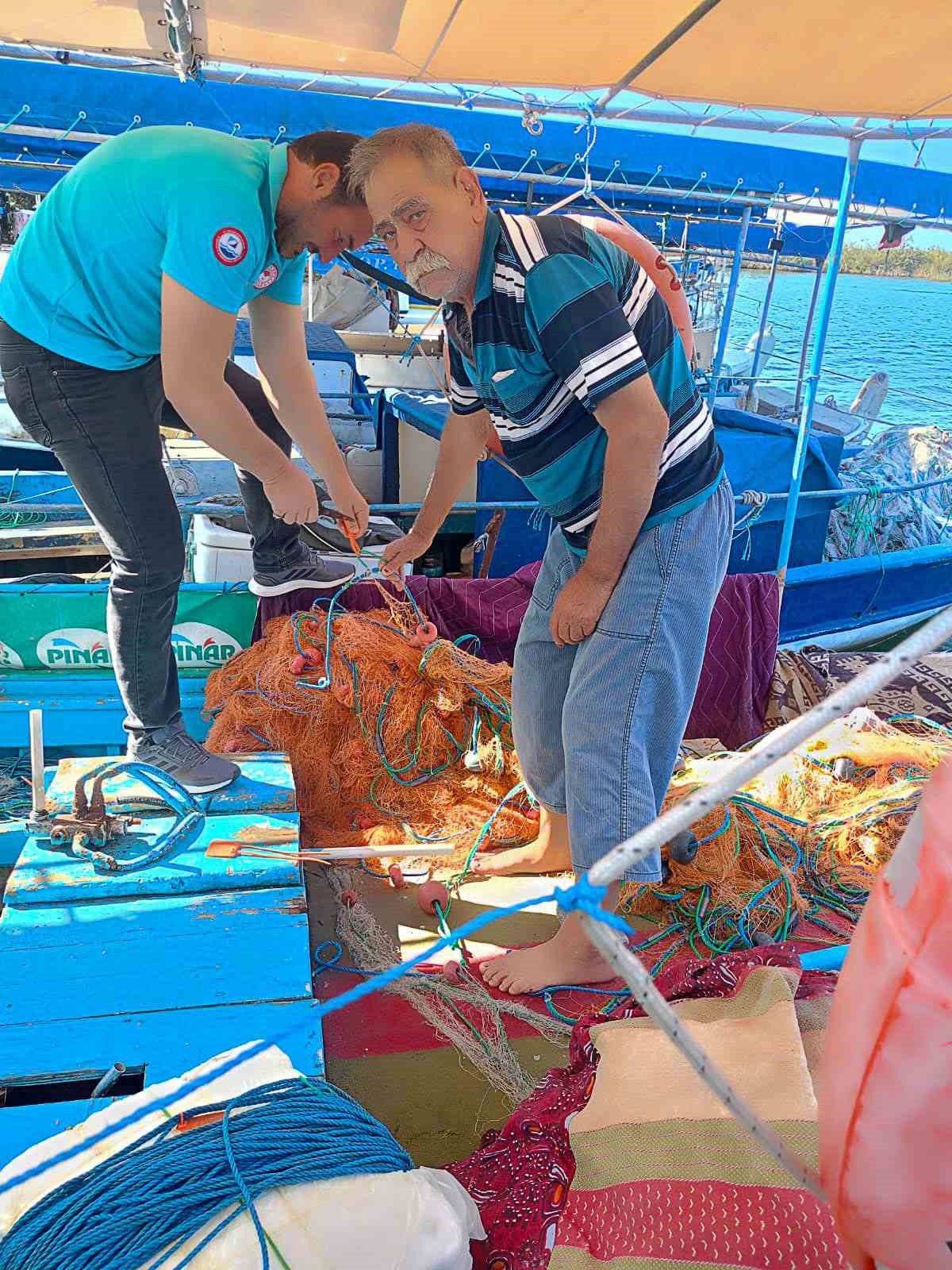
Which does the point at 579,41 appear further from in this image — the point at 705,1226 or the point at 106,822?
the point at 705,1226

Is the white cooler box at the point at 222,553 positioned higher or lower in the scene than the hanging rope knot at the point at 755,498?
lower

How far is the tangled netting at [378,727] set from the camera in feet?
11.5

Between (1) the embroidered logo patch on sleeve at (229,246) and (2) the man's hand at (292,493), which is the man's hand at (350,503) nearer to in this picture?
(2) the man's hand at (292,493)

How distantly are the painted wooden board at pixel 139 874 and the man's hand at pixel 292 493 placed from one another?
3.22 feet

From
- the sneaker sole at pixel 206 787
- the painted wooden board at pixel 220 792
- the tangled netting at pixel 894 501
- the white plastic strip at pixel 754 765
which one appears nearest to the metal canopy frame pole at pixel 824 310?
the tangled netting at pixel 894 501

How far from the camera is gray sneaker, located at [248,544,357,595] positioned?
4.02m

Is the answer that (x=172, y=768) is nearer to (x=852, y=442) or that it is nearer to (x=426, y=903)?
(x=426, y=903)

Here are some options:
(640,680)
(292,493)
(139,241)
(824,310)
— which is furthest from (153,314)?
(824,310)

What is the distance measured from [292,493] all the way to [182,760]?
0.93 meters

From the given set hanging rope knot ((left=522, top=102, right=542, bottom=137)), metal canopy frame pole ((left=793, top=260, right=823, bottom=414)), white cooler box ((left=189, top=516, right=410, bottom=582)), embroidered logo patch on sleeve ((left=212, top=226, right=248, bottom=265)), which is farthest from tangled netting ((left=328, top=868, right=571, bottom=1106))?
hanging rope knot ((left=522, top=102, right=542, bottom=137))

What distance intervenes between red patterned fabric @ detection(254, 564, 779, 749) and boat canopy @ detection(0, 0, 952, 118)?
236cm

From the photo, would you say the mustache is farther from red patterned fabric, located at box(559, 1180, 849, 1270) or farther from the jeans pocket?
red patterned fabric, located at box(559, 1180, 849, 1270)

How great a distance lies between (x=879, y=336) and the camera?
189ft

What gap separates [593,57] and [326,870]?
4136 millimetres
